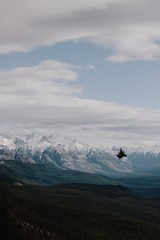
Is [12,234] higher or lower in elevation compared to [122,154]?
lower

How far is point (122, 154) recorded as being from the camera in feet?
291

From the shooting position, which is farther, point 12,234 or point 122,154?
point 122,154

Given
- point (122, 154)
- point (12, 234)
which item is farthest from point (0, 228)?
point (122, 154)

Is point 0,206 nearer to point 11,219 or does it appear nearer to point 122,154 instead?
point 11,219

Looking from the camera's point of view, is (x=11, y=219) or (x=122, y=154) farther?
(x=122, y=154)

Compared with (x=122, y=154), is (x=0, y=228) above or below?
below

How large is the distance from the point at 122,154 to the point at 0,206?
82.9 ft

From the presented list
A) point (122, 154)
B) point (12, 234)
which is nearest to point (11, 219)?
point (12, 234)

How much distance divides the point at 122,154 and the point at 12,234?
85.6 feet

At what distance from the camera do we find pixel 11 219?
78.9 meters

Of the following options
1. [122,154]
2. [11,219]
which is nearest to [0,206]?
[11,219]

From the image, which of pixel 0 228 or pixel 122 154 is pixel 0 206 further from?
pixel 122 154

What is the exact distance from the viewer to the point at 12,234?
76.9m

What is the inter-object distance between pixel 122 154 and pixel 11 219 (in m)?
24.6
